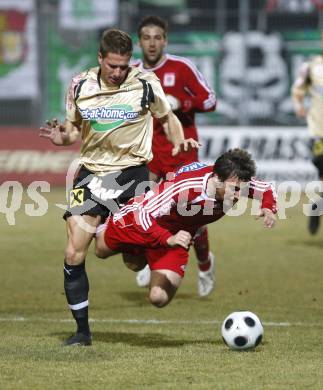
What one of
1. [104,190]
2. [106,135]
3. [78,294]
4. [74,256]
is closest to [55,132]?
[106,135]

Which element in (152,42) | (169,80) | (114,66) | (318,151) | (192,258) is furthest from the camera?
(318,151)

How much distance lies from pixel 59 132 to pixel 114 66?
0.75 m

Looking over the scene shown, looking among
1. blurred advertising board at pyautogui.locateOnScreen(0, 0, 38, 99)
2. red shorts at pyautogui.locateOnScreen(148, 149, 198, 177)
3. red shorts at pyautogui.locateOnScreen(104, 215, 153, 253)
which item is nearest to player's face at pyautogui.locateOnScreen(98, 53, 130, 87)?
red shorts at pyautogui.locateOnScreen(104, 215, 153, 253)

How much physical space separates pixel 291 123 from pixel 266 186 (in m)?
16.1

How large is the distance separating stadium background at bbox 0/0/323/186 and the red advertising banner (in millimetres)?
597

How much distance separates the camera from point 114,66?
796 cm

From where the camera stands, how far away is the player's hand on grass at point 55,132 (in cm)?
830

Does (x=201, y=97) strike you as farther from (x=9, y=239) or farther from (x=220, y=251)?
(x=9, y=239)

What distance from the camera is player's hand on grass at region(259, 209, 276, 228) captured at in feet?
24.6

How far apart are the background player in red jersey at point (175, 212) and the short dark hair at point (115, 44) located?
3.21 ft

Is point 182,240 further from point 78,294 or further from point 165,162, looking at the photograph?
point 165,162

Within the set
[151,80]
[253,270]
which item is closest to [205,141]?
[253,270]

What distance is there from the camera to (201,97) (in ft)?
35.5

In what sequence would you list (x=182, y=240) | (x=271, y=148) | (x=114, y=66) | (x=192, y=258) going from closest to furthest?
(x=182, y=240) < (x=114, y=66) < (x=192, y=258) < (x=271, y=148)
